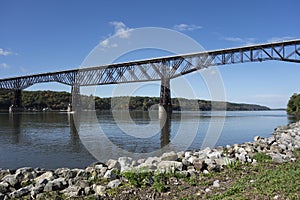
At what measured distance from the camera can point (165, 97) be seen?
6438cm

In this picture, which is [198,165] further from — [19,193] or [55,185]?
[19,193]

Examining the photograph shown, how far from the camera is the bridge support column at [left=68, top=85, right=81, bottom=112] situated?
3061 inches

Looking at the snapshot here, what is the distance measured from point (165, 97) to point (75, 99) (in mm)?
31494

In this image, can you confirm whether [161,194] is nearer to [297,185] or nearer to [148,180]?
[148,180]

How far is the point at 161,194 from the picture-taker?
20.0 ft

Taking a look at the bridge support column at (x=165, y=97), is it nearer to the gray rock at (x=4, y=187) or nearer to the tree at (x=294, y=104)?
the tree at (x=294, y=104)

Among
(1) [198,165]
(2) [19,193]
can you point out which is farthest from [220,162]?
(2) [19,193]

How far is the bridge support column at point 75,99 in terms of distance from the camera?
255 feet

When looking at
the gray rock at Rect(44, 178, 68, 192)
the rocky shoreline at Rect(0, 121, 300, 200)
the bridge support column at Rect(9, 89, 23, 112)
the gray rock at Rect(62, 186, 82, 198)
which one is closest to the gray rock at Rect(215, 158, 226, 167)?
the rocky shoreline at Rect(0, 121, 300, 200)

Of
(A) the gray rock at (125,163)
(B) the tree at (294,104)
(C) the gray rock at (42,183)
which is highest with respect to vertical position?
(B) the tree at (294,104)

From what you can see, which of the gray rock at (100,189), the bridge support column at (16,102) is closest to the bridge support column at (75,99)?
the bridge support column at (16,102)

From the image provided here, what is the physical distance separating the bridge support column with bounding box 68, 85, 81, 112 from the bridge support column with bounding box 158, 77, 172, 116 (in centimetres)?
2598

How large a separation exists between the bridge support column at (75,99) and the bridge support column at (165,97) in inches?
1023

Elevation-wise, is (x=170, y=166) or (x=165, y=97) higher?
(x=165, y=97)
